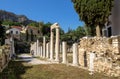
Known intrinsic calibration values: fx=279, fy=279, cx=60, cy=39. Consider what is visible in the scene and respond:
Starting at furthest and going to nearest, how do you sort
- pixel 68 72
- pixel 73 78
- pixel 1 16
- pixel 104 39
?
pixel 1 16 → pixel 104 39 → pixel 68 72 → pixel 73 78

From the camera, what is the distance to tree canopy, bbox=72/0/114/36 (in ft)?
94.2

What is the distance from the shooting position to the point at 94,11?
2892 cm

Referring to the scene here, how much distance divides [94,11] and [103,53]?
9191mm

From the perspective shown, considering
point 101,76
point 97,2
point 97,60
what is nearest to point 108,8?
point 97,2

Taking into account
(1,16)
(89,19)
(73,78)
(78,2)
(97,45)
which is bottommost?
(73,78)

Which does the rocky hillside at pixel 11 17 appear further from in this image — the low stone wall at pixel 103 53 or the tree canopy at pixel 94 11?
the low stone wall at pixel 103 53

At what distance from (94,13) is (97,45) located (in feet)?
19.8

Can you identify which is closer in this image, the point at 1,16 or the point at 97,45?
the point at 97,45

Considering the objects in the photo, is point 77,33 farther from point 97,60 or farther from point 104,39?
point 97,60

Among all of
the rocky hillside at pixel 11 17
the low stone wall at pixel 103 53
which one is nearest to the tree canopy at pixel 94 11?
the low stone wall at pixel 103 53

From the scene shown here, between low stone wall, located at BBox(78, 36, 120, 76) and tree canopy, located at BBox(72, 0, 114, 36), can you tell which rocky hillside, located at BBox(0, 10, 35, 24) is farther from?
low stone wall, located at BBox(78, 36, 120, 76)

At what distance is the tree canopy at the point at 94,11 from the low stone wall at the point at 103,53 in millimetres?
4797

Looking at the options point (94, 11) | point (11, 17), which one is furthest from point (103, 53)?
point (11, 17)

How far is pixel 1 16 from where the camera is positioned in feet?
573
